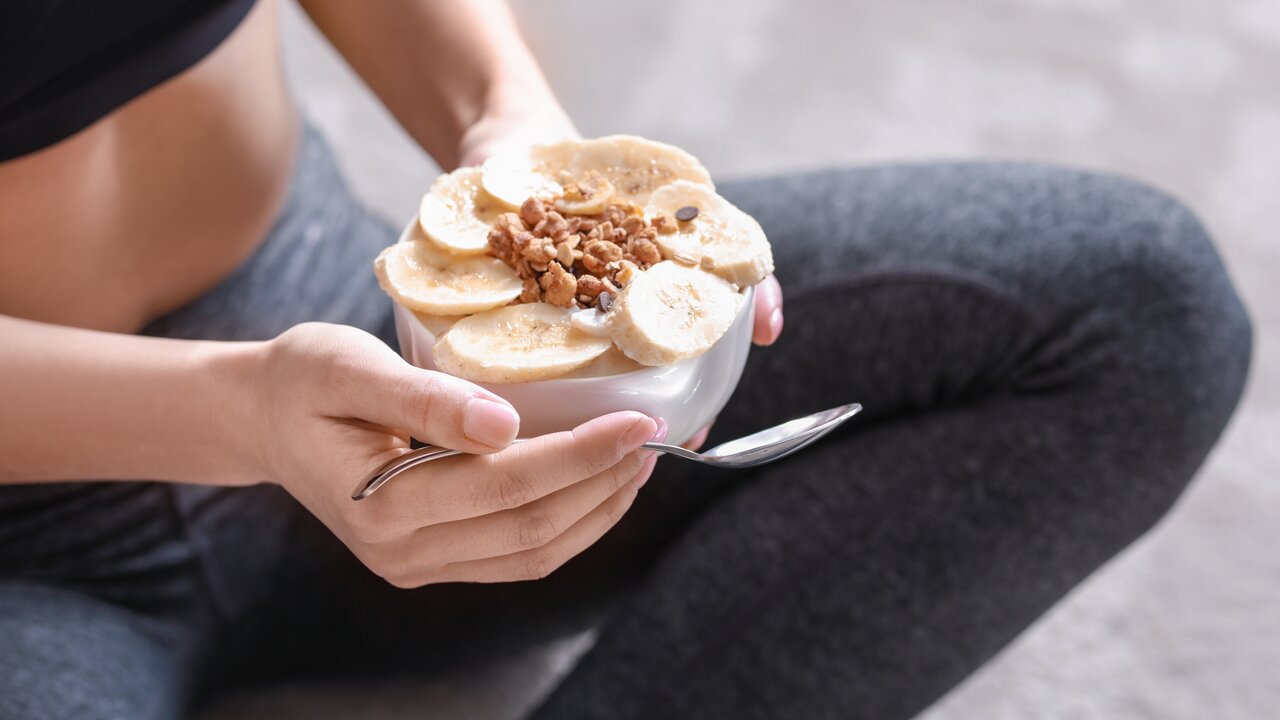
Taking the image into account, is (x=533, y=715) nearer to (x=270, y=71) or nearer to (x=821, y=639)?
(x=821, y=639)

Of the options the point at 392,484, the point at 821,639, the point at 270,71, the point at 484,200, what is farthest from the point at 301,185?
the point at 821,639

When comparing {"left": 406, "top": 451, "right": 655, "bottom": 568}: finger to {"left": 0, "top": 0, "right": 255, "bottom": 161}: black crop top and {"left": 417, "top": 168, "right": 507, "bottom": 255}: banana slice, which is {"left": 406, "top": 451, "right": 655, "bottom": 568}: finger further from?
{"left": 0, "top": 0, "right": 255, "bottom": 161}: black crop top

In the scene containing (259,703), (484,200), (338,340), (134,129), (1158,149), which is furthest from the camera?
(1158,149)

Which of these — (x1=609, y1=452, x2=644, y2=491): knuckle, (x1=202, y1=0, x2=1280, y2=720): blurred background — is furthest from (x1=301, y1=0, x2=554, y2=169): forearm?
(x1=202, y1=0, x2=1280, y2=720): blurred background

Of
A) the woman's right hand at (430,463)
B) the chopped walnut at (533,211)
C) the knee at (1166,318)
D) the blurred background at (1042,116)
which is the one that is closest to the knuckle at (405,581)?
the woman's right hand at (430,463)

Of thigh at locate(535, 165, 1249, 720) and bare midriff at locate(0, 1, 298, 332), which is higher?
bare midriff at locate(0, 1, 298, 332)

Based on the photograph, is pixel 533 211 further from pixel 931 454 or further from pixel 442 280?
pixel 931 454

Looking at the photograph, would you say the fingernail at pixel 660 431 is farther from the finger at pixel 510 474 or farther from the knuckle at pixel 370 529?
the knuckle at pixel 370 529
